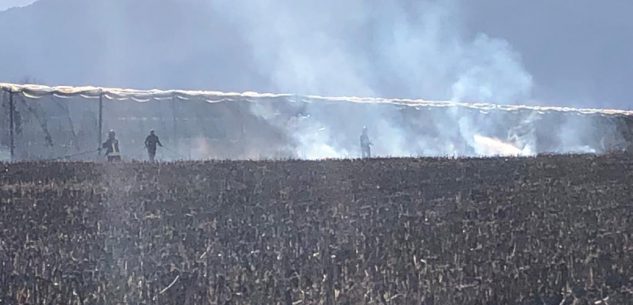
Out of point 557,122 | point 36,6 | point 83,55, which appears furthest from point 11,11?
point 557,122

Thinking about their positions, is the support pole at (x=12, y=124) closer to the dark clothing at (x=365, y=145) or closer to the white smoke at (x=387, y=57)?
the dark clothing at (x=365, y=145)

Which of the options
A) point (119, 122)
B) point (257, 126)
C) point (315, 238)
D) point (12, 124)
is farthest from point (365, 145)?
point (315, 238)

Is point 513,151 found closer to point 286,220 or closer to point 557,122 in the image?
point 557,122

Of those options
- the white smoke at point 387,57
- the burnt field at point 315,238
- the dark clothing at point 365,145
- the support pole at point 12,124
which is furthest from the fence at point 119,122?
the white smoke at point 387,57

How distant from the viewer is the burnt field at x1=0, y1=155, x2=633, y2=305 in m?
6.66

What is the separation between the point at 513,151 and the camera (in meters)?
34.6

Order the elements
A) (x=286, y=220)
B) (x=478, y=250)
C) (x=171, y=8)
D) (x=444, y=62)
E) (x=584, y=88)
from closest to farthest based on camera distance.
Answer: (x=478, y=250) < (x=286, y=220) < (x=444, y=62) < (x=584, y=88) < (x=171, y=8)

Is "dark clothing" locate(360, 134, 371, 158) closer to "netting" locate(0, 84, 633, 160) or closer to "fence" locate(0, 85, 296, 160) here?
"netting" locate(0, 84, 633, 160)

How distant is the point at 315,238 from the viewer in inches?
359

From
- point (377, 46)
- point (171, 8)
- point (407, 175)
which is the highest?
point (171, 8)

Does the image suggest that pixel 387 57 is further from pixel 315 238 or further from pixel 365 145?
pixel 315 238

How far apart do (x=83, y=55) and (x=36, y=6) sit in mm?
22121

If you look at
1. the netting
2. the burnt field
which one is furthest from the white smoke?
the burnt field

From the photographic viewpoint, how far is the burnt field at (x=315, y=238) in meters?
6.66
